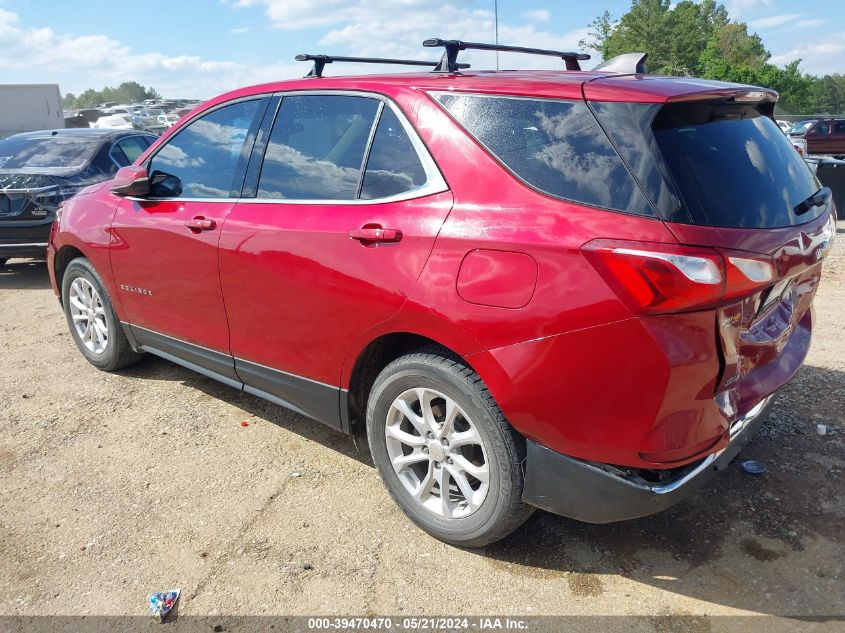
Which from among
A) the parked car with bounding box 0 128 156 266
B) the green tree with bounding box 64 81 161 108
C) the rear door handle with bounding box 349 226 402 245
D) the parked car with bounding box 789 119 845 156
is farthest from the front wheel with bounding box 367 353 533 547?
the green tree with bounding box 64 81 161 108

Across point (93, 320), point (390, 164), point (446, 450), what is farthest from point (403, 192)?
point (93, 320)

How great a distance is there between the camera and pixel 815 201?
2754 millimetres

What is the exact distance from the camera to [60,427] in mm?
4023

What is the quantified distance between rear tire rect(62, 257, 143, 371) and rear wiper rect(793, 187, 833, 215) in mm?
3951

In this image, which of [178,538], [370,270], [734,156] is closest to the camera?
[734,156]

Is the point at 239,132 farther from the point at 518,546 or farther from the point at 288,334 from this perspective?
the point at 518,546

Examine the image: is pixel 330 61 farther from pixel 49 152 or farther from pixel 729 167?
pixel 49 152

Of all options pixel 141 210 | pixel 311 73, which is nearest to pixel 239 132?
pixel 311 73

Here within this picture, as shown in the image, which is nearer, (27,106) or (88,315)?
(88,315)

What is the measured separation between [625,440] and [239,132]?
2505 millimetres

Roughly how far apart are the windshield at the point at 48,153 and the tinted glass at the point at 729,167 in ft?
23.8

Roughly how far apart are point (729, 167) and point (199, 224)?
2501mm

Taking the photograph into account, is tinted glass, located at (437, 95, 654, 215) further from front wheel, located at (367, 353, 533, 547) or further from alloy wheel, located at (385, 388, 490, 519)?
alloy wheel, located at (385, 388, 490, 519)

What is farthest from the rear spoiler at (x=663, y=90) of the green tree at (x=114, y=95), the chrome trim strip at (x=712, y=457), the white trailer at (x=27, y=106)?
the green tree at (x=114, y=95)
